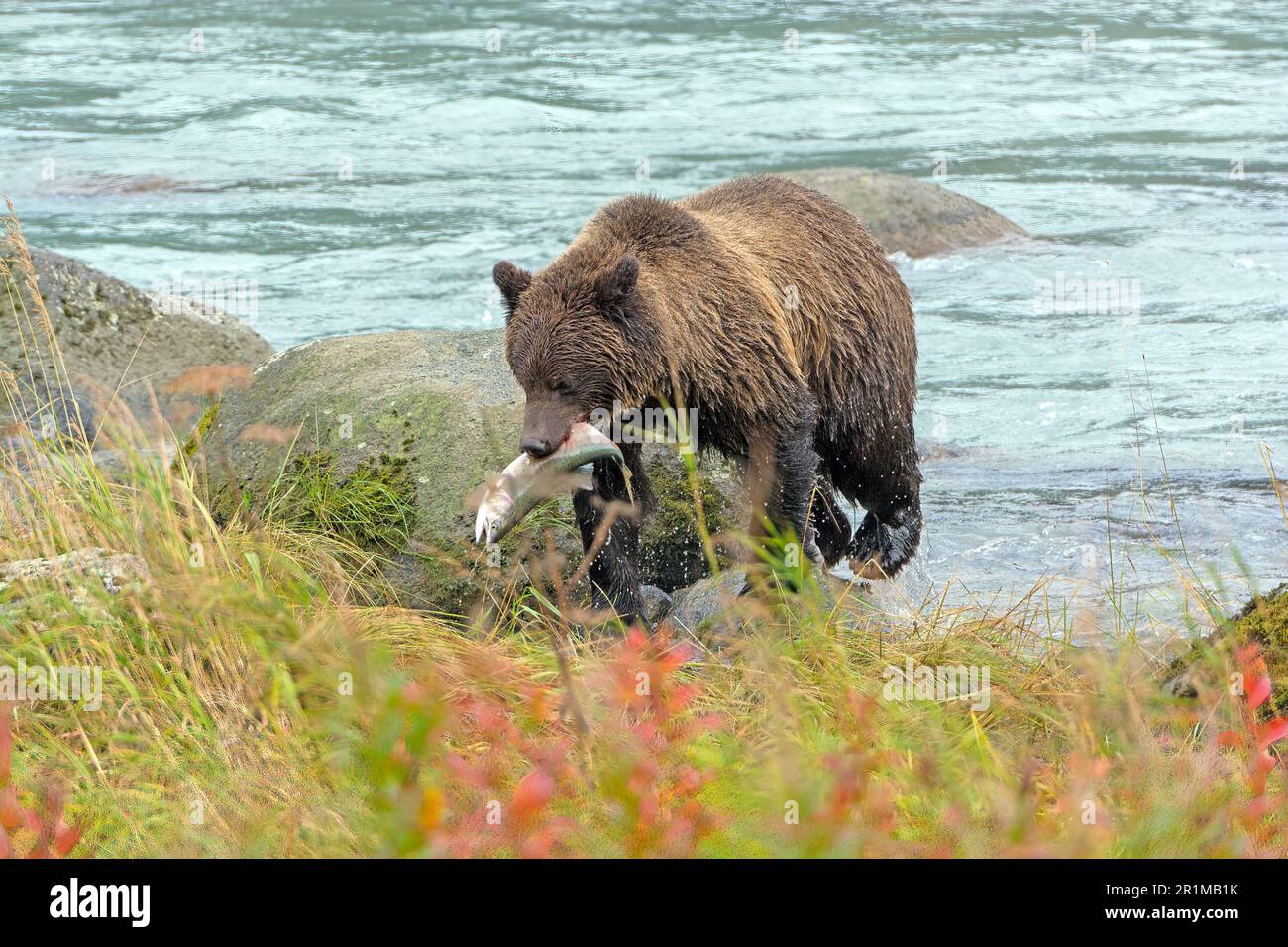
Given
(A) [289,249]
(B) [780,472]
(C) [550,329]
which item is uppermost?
(C) [550,329]

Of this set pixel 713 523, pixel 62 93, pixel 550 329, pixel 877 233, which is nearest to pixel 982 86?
pixel 877 233

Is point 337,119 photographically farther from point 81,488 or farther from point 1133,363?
point 81,488

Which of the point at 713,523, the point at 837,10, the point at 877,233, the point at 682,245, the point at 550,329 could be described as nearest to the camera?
the point at 550,329

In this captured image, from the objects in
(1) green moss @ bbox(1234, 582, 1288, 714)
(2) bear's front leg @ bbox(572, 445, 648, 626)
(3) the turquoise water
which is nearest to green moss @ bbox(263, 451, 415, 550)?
(2) bear's front leg @ bbox(572, 445, 648, 626)

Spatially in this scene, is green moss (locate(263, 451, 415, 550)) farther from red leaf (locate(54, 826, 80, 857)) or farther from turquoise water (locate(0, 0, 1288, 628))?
red leaf (locate(54, 826, 80, 857))

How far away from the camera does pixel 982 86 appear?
74.0 ft

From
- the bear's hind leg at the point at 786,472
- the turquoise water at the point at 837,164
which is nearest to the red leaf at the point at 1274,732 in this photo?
the bear's hind leg at the point at 786,472

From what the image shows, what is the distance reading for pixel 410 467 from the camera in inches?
269

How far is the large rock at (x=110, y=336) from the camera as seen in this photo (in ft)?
30.6

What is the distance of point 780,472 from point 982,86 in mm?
17980

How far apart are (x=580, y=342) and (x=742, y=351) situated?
2.66 ft

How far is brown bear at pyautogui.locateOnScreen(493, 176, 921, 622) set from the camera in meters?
5.52

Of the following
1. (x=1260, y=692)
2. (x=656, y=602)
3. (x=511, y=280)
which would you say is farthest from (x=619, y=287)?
(x=1260, y=692)
